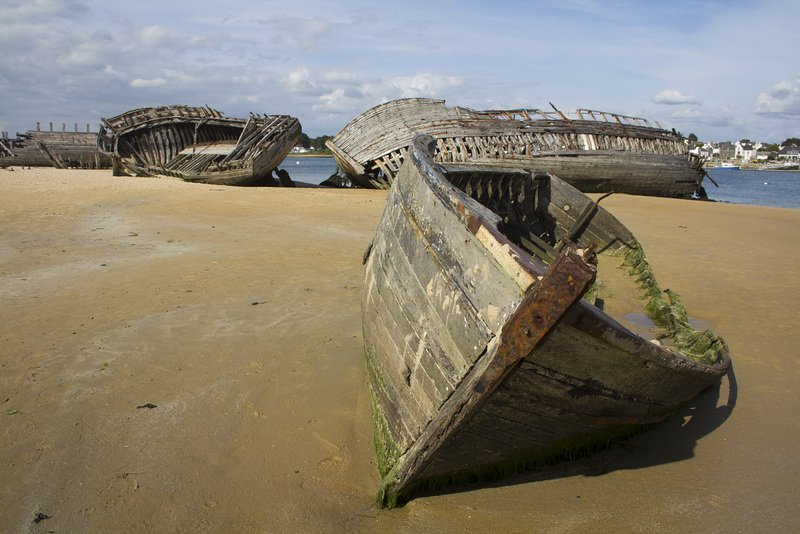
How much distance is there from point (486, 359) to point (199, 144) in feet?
69.7

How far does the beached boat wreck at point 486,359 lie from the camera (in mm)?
2270

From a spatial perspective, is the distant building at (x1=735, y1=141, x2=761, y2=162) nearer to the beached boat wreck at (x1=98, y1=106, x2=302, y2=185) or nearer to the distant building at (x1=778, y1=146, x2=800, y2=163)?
the distant building at (x1=778, y1=146, x2=800, y2=163)

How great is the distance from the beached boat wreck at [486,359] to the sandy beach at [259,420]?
0.79 ft

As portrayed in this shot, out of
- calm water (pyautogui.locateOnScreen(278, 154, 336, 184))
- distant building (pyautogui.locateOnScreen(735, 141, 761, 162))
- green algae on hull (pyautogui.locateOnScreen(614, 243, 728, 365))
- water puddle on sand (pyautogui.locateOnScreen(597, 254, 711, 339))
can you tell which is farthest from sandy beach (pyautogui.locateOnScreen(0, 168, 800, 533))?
distant building (pyautogui.locateOnScreen(735, 141, 761, 162))

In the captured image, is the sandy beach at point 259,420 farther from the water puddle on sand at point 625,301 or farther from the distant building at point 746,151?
the distant building at point 746,151

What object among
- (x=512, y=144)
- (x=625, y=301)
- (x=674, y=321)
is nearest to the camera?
(x=674, y=321)

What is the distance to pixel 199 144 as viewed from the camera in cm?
2116

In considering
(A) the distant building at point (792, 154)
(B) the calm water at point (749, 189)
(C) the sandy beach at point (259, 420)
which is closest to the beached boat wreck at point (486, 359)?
(C) the sandy beach at point (259, 420)

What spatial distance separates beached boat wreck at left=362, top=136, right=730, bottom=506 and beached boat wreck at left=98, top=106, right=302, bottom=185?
561 inches

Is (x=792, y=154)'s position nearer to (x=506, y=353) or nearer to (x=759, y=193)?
(x=759, y=193)

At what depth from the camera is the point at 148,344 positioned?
441cm

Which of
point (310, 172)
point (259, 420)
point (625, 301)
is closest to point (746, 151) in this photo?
point (310, 172)

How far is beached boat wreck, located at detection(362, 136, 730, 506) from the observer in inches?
89.4

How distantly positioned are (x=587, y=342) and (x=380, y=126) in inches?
682
